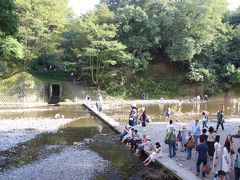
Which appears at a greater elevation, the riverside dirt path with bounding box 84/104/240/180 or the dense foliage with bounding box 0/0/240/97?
the dense foliage with bounding box 0/0/240/97

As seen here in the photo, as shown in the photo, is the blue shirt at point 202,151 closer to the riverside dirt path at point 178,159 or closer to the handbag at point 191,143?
the riverside dirt path at point 178,159

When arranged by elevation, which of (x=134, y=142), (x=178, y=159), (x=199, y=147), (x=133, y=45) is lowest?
(x=178, y=159)

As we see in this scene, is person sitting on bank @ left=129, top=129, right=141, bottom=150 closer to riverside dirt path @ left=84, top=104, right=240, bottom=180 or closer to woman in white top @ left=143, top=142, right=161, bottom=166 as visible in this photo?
riverside dirt path @ left=84, top=104, right=240, bottom=180

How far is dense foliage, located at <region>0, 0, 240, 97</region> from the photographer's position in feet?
150

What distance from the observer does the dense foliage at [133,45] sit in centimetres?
4569

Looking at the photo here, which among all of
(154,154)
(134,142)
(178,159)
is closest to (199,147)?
(178,159)

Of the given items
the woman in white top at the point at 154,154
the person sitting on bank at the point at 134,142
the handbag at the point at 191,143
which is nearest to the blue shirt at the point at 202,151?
the handbag at the point at 191,143

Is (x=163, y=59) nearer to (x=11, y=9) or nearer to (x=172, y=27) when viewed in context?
(x=172, y=27)

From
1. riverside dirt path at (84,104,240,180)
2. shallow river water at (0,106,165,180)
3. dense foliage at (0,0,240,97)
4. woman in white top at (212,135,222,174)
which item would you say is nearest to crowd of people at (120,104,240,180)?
woman in white top at (212,135,222,174)

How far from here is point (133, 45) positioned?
50281mm

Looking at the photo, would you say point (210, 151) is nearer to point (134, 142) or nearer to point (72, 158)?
point (134, 142)

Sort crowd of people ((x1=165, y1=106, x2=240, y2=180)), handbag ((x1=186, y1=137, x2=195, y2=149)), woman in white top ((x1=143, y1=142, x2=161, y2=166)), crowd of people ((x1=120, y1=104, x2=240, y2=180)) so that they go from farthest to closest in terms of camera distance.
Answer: woman in white top ((x1=143, y1=142, x2=161, y2=166)) → handbag ((x1=186, y1=137, x2=195, y2=149)) → crowd of people ((x1=120, y1=104, x2=240, y2=180)) → crowd of people ((x1=165, y1=106, x2=240, y2=180))

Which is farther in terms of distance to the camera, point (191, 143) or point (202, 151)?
point (191, 143)

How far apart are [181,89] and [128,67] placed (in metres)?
8.39
